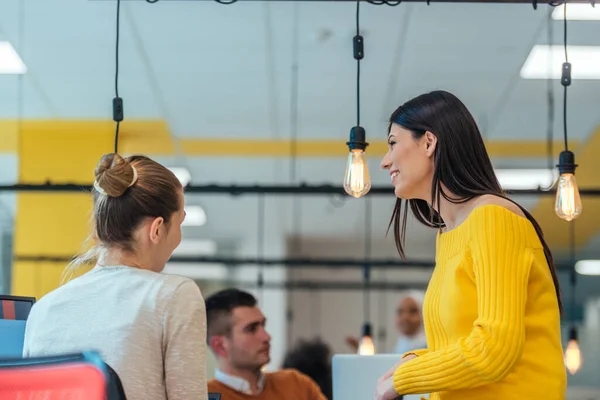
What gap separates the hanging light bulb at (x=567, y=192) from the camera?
12.3 ft

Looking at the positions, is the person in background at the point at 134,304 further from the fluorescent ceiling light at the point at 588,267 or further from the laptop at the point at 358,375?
the fluorescent ceiling light at the point at 588,267

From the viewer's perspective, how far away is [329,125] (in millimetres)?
7824

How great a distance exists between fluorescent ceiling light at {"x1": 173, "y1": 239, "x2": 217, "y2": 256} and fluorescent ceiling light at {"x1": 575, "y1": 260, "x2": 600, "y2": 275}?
5.65m

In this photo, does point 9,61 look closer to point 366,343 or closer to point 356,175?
point 366,343

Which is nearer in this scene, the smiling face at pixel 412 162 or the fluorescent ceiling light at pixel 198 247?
the smiling face at pixel 412 162

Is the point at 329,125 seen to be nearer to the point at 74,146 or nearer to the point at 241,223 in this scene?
the point at 74,146

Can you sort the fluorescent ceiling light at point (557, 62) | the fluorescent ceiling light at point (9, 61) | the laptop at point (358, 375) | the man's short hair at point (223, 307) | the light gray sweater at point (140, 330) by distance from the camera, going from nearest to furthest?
the light gray sweater at point (140, 330), the laptop at point (358, 375), the man's short hair at point (223, 307), the fluorescent ceiling light at point (557, 62), the fluorescent ceiling light at point (9, 61)

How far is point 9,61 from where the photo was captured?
6117 mm

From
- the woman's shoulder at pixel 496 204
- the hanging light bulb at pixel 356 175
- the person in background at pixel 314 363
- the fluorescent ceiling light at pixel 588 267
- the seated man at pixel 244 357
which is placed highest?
the hanging light bulb at pixel 356 175

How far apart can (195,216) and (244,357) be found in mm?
8177

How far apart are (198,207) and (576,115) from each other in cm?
532

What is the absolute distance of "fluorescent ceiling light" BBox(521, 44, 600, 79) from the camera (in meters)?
5.79

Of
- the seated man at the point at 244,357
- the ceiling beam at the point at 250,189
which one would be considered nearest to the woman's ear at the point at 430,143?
the seated man at the point at 244,357

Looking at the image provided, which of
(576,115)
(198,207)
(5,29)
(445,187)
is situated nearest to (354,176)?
(445,187)
